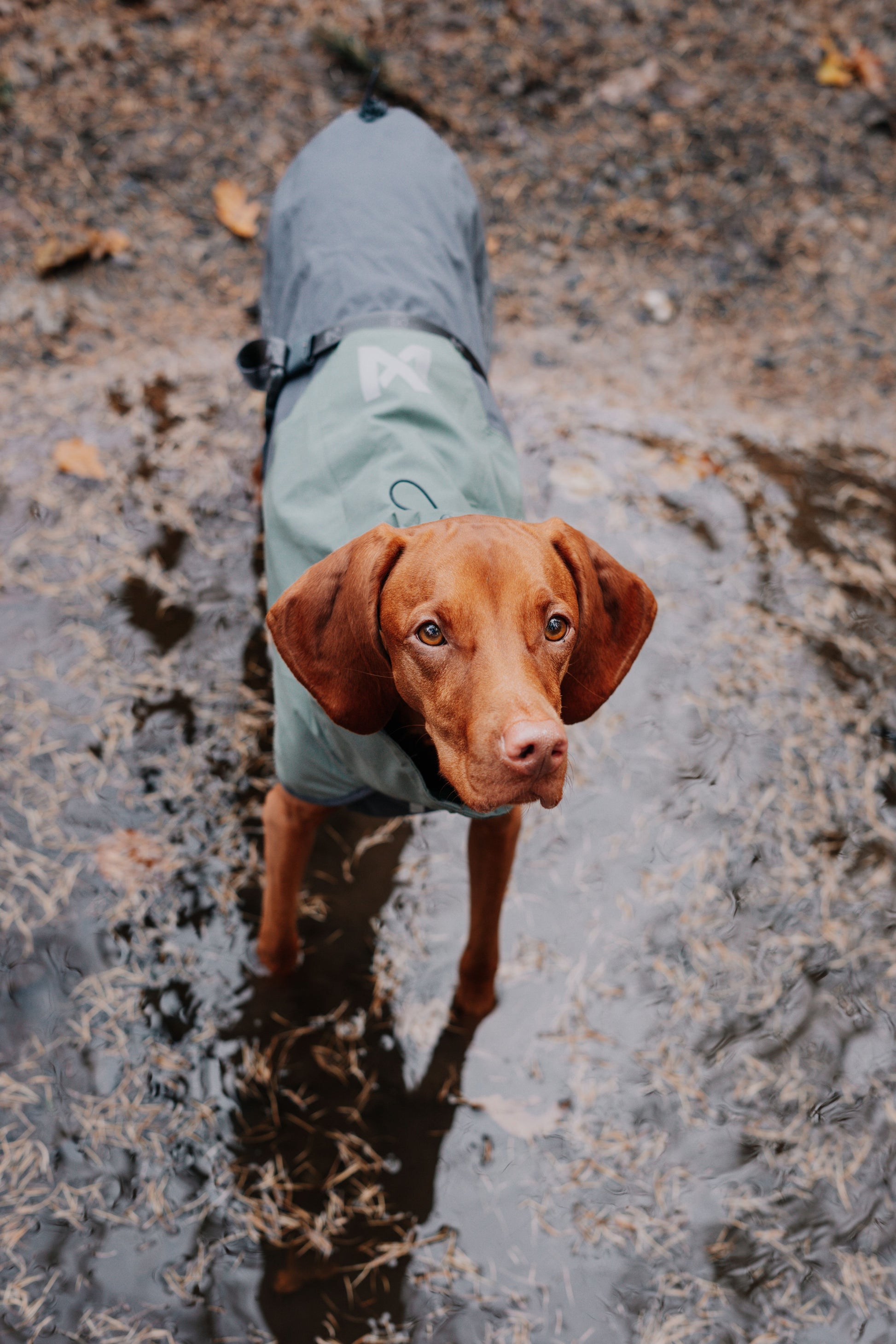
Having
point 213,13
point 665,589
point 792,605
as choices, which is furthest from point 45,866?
point 213,13

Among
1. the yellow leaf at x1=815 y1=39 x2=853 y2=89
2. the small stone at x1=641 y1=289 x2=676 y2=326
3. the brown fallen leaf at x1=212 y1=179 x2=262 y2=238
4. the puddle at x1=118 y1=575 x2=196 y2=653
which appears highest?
the yellow leaf at x1=815 y1=39 x2=853 y2=89

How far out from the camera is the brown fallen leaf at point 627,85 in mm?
5824

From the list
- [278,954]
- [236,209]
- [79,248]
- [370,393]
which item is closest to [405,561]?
[370,393]

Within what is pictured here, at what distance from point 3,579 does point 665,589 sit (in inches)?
110

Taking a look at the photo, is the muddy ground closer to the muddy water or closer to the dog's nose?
the muddy water

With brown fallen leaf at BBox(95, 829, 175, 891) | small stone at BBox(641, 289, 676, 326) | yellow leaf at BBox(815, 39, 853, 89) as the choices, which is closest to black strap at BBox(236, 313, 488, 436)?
brown fallen leaf at BBox(95, 829, 175, 891)

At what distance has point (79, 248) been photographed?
5059 millimetres

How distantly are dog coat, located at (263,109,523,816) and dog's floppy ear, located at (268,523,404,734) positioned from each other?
5.8 inches

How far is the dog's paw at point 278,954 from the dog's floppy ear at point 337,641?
1186 millimetres

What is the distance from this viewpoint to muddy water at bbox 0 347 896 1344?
2691 mm

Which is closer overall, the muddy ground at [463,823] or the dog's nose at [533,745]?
the dog's nose at [533,745]

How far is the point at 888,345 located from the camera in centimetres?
550

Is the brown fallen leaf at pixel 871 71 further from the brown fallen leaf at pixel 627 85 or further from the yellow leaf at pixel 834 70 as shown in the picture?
the brown fallen leaf at pixel 627 85

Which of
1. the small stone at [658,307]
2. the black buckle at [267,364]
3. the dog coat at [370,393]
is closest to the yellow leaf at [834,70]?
the small stone at [658,307]
